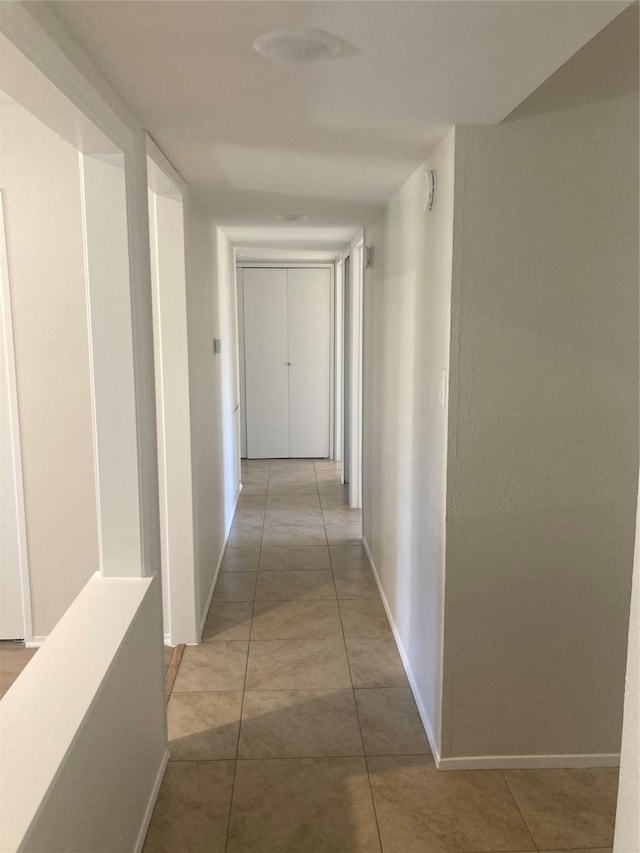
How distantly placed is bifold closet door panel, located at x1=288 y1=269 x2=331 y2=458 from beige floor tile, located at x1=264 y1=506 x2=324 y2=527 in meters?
1.90

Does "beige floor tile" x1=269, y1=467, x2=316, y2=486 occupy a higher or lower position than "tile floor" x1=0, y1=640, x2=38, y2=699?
higher

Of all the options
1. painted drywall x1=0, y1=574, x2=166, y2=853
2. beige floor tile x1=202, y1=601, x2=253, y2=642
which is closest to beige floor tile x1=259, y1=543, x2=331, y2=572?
beige floor tile x1=202, y1=601, x2=253, y2=642

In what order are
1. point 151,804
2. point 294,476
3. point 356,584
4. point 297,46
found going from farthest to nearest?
point 294,476 → point 356,584 → point 151,804 → point 297,46

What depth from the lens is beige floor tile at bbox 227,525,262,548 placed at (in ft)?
15.1

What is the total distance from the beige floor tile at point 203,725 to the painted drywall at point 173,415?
48cm

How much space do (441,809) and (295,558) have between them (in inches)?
89.4

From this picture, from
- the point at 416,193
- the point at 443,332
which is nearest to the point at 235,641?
the point at 443,332

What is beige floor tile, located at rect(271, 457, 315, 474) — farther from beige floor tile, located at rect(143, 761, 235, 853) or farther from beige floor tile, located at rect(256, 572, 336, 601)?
beige floor tile, located at rect(143, 761, 235, 853)

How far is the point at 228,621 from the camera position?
137 inches

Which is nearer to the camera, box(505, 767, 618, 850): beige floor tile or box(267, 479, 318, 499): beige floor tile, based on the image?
box(505, 767, 618, 850): beige floor tile

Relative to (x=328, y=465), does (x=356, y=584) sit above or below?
below

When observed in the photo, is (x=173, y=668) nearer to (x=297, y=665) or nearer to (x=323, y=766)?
(x=297, y=665)

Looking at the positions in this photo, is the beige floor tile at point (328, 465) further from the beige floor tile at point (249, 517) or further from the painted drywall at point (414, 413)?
the painted drywall at point (414, 413)

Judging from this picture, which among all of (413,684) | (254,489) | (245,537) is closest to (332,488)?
(254,489)
